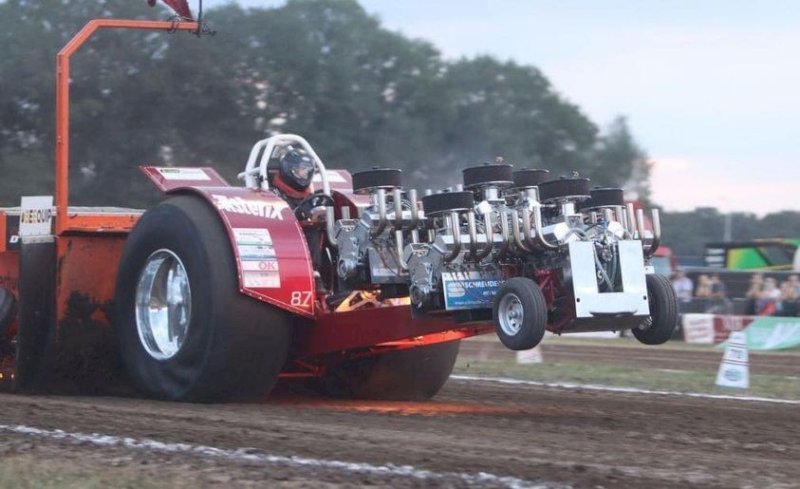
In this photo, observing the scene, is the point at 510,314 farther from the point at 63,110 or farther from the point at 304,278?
the point at 63,110

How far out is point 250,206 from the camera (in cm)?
968

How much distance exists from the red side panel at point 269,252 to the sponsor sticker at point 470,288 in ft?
3.80

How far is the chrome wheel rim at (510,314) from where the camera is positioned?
334 inches

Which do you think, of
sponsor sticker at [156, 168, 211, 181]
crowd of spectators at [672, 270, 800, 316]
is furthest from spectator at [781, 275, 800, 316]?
sponsor sticker at [156, 168, 211, 181]

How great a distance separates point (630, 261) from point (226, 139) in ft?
75.5

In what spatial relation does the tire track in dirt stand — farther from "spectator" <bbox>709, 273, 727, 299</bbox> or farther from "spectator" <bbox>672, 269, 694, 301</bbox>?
"spectator" <bbox>709, 273, 727, 299</bbox>

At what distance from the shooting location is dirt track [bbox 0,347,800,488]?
6504 millimetres

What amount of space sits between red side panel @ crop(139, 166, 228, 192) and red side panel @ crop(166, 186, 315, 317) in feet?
3.24

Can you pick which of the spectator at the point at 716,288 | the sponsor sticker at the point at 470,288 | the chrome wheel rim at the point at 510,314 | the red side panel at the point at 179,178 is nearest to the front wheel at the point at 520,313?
the chrome wheel rim at the point at 510,314

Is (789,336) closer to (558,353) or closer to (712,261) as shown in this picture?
(558,353)

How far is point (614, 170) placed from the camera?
3928cm

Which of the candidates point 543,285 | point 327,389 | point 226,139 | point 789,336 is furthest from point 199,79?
point 543,285

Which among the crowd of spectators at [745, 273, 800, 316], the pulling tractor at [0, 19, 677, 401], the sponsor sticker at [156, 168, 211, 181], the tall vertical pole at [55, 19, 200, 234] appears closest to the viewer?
the pulling tractor at [0, 19, 677, 401]

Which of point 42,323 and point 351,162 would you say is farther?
point 351,162
